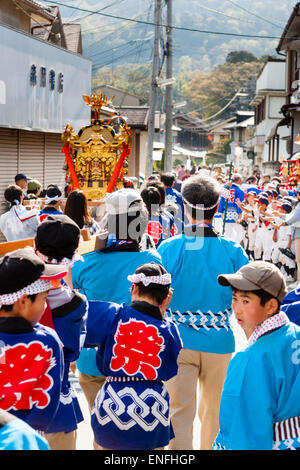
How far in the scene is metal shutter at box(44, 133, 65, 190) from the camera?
1967 centimetres

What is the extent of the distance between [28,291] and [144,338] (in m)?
0.90

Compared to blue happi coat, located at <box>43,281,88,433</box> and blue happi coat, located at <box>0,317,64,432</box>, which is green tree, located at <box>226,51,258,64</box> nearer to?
blue happi coat, located at <box>43,281,88,433</box>

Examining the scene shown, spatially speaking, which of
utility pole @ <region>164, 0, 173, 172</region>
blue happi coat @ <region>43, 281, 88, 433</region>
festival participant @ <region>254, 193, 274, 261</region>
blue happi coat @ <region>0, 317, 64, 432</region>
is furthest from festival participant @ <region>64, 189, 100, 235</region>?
→ utility pole @ <region>164, 0, 173, 172</region>

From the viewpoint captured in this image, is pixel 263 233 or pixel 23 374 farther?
pixel 263 233

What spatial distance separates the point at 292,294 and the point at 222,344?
2.84 feet

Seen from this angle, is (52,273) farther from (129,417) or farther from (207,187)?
(207,187)

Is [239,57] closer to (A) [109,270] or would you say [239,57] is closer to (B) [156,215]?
(B) [156,215]

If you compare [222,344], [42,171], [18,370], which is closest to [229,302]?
[222,344]

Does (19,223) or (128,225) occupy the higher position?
(128,225)

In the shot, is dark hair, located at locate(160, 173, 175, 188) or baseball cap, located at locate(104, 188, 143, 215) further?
dark hair, located at locate(160, 173, 175, 188)

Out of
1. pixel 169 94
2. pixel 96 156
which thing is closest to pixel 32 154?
pixel 169 94

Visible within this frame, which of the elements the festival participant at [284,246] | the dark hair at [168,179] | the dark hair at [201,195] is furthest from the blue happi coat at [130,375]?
the festival participant at [284,246]

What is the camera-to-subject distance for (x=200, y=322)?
14.4ft
